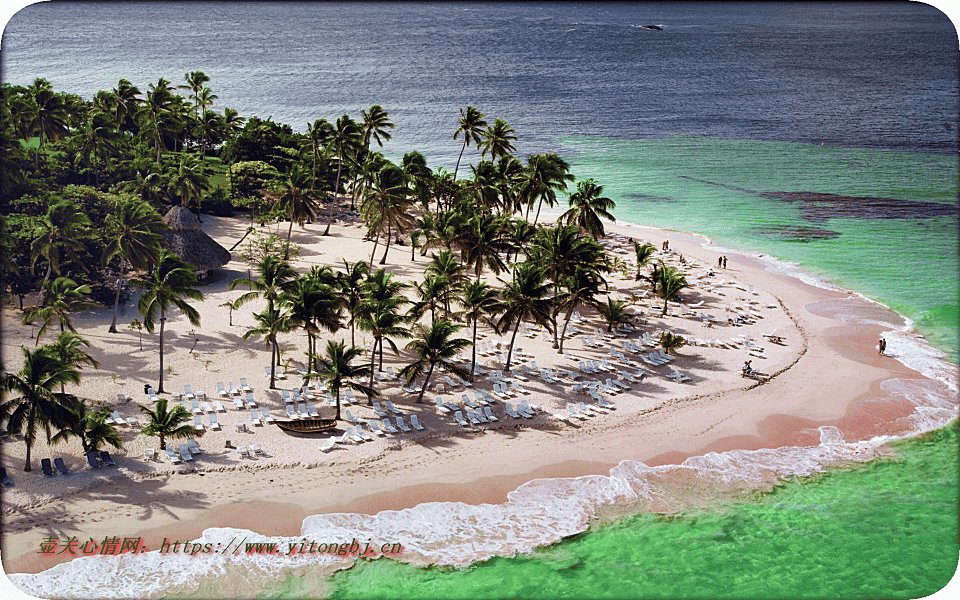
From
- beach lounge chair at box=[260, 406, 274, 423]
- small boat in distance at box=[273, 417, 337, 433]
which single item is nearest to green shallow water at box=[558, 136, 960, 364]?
small boat in distance at box=[273, 417, 337, 433]

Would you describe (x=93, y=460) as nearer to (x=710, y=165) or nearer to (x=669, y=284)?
(x=669, y=284)

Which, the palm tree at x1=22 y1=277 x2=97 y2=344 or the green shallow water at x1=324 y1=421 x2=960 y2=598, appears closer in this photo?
the green shallow water at x1=324 y1=421 x2=960 y2=598

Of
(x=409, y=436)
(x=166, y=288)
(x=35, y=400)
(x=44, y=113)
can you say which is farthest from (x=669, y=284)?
(x=44, y=113)

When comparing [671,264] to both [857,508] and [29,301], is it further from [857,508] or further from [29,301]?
[29,301]

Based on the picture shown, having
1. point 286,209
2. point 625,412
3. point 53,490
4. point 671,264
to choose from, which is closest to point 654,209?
point 671,264

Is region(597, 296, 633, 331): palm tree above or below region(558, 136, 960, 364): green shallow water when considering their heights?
below

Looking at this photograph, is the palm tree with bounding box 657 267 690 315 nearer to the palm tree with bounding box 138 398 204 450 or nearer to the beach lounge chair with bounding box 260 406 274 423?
the beach lounge chair with bounding box 260 406 274 423
